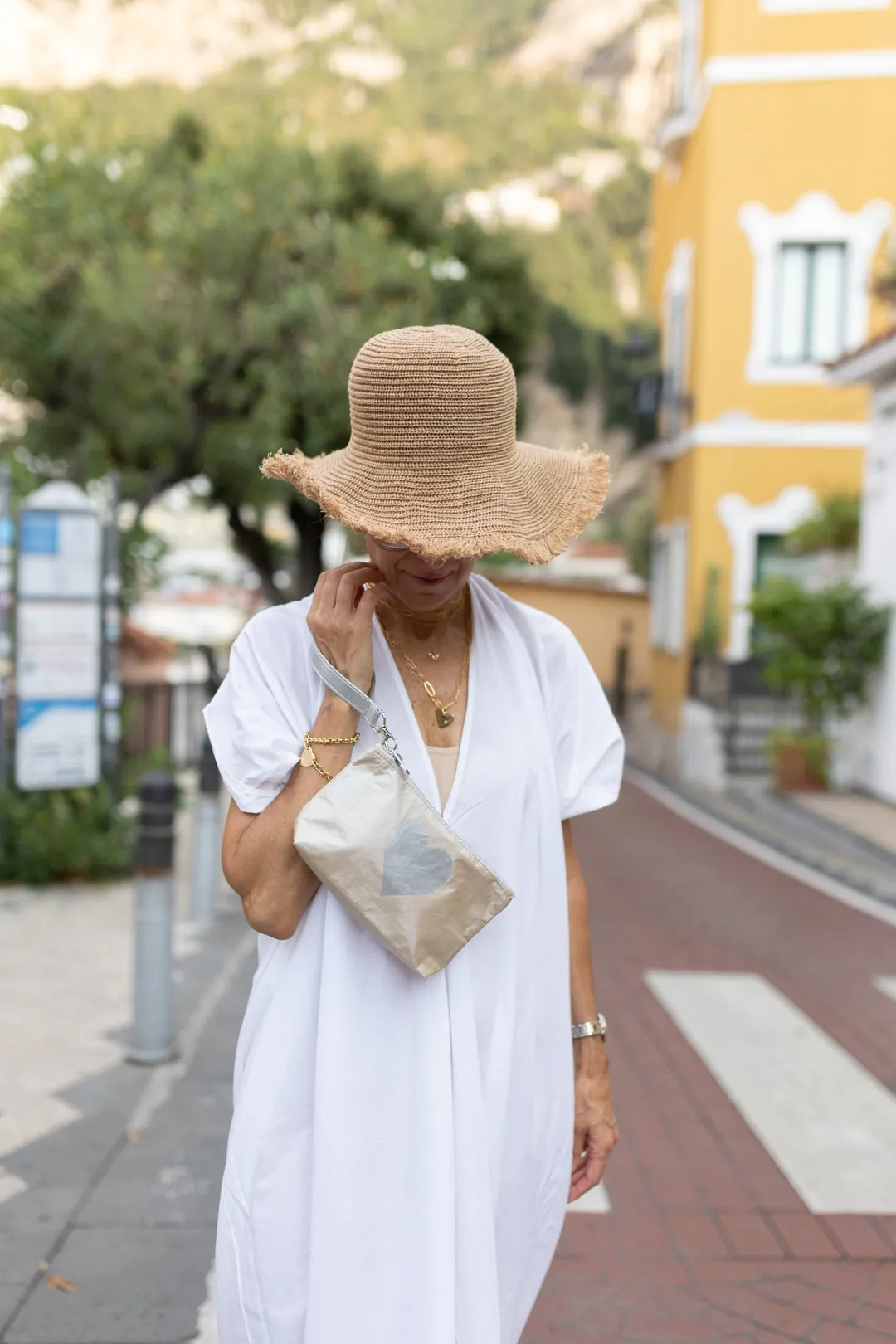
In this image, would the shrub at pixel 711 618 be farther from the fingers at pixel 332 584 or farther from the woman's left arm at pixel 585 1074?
the fingers at pixel 332 584

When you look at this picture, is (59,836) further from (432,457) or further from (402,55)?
(402,55)

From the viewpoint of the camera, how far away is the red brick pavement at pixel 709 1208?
323cm

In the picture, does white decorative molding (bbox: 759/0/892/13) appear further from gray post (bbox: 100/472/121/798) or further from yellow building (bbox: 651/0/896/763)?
gray post (bbox: 100/472/121/798)

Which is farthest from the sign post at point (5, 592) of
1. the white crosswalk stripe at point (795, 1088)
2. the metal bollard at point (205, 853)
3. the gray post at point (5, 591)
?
the white crosswalk stripe at point (795, 1088)

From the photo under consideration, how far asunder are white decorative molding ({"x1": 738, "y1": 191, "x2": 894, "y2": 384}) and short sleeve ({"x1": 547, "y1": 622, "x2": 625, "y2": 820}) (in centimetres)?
1651

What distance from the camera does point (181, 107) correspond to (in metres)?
22.3

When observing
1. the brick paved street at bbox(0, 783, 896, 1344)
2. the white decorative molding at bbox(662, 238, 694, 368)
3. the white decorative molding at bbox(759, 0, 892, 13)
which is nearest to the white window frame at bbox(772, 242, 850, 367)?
the white decorative molding at bbox(662, 238, 694, 368)

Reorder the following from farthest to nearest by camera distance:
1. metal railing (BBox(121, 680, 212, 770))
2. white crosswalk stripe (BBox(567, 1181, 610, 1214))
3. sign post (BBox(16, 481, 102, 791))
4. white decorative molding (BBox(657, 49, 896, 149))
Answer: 1. white decorative molding (BBox(657, 49, 896, 149))
2. metal railing (BBox(121, 680, 212, 770))
3. sign post (BBox(16, 481, 102, 791))
4. white crosswalk stripe (BBox(567, 1181, 610, 1214))

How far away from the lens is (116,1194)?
148 inches

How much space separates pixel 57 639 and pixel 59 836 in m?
1.19

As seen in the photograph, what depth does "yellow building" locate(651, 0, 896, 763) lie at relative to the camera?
17.4 m

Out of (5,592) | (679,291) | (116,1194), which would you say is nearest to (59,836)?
(5,592)

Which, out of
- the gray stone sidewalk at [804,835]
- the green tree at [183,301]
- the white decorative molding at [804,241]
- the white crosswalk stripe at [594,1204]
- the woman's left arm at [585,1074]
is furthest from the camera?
the white decorative molding at [804,241]

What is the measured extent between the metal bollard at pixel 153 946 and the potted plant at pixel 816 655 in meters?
8.76
